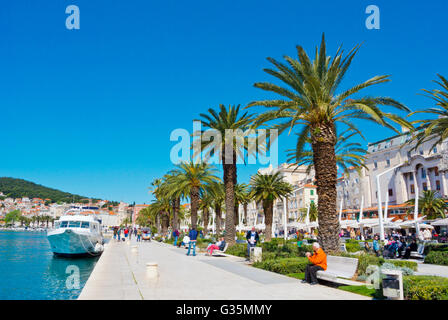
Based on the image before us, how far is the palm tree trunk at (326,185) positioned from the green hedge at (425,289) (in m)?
6.35

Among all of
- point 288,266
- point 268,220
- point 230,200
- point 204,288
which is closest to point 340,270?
point 288,266

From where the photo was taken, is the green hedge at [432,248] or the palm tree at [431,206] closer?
the green hedge at [432,248]

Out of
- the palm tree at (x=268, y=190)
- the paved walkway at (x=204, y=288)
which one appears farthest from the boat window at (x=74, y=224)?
the paved walkway at (x=204, y=288)

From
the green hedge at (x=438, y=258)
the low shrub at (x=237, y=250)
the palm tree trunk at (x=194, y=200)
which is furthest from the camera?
the palm tree trunk at (x=194, y=200)

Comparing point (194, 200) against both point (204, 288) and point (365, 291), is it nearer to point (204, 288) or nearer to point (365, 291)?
point (204, 288)

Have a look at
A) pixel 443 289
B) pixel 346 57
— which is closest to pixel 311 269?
pixel 443 289

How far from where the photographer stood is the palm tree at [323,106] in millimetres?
14891

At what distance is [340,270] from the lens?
10.8 metres

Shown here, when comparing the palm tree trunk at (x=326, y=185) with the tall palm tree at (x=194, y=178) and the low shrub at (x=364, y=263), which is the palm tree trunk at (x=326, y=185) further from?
the tall palm tree at (x=194, y=178)

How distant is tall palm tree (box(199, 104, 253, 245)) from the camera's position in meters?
25.4

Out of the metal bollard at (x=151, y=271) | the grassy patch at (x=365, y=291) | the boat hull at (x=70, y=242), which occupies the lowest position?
the boat hull at (x=70, y=242)

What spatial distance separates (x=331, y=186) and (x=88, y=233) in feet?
76.6

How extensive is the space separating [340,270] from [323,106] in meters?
7.17
